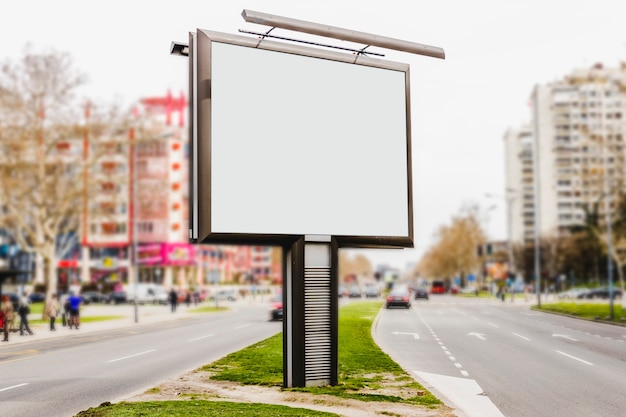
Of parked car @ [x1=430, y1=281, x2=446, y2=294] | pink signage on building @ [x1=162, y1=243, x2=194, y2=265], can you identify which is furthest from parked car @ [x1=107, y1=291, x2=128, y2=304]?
parked car @ [x1=430, y1=281, x2=446, y2=294]

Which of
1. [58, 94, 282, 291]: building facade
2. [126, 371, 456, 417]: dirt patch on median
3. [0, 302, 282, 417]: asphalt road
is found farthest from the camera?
[58, 94, 282, 291]: building facade

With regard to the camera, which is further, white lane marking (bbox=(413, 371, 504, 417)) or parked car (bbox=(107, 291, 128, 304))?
parked car (bbox=(107, 291, 128, 304))

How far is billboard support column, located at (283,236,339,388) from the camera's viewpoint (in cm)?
1399

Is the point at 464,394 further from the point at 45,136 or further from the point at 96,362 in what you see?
the point at 45,136

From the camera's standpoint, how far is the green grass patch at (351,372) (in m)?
13.4

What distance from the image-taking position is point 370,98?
15.2 m

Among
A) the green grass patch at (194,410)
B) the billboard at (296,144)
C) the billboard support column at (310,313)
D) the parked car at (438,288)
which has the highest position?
the billboard at (296,144)

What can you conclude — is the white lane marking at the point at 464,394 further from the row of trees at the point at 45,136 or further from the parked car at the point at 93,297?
the parked car at the point at 93,297

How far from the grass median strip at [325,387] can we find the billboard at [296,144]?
114 inches

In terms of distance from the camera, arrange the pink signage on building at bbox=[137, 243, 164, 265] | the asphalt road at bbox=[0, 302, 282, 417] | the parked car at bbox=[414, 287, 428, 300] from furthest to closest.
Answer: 1. the pink signage on building at bbox=[137, 243, 164, 265]
2. the parked car at bbox=[414, 287, 428, 300]
3. the asphalt road at bbox=[0, 302, 282, 417]

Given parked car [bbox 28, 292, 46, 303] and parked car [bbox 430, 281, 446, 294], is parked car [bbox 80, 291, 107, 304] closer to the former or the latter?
parked car [bbox 28, 292, 46, 303]

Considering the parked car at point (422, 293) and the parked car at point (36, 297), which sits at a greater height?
the parked car at point (422, 293)

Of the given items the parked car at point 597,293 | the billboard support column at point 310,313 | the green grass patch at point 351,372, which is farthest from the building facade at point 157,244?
A: the billboard support column at point 310,313

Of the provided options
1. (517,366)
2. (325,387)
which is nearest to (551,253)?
(517,366)
